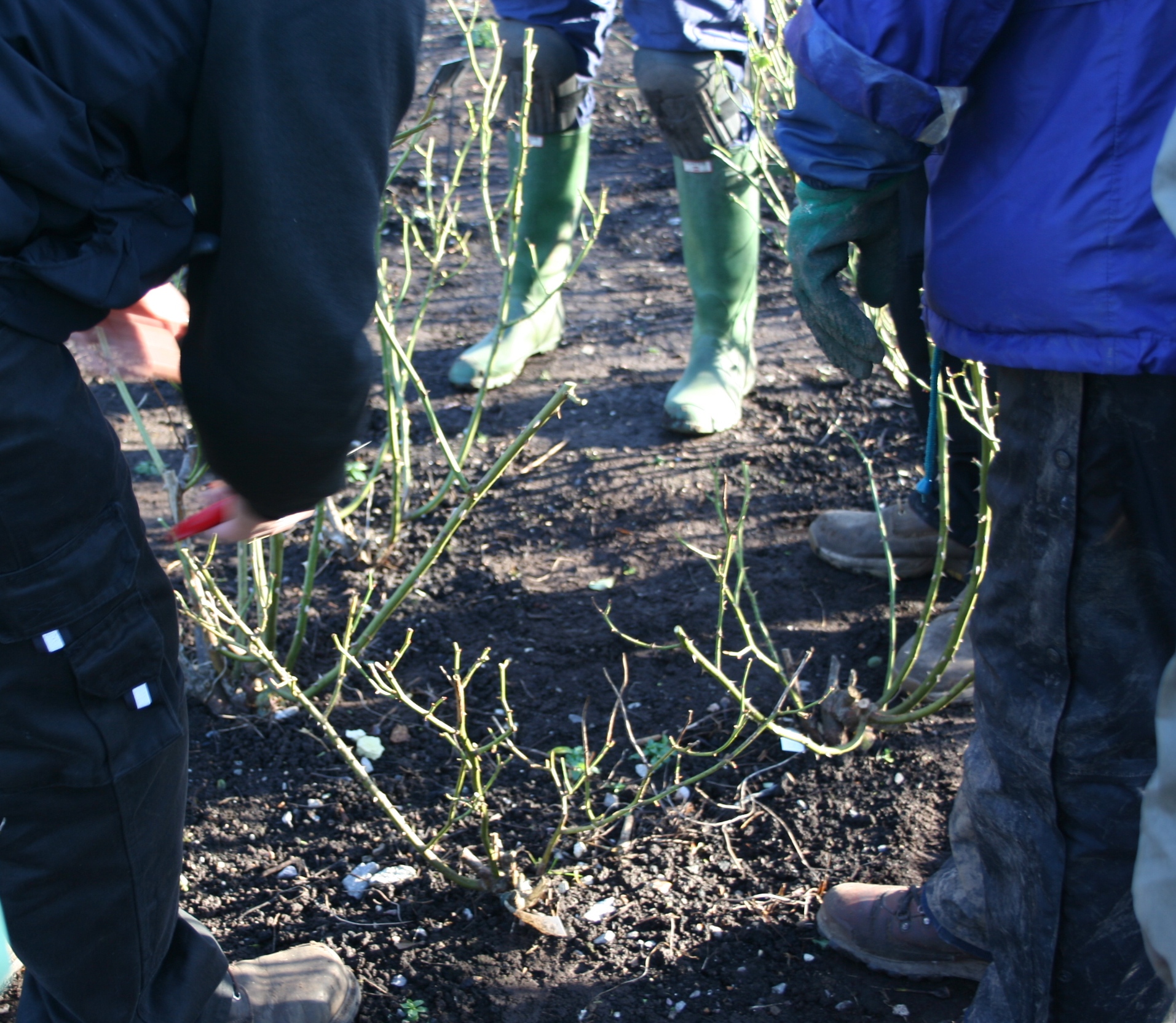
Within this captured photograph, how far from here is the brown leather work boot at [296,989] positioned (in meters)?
1.70

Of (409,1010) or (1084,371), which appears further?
(409,1010)

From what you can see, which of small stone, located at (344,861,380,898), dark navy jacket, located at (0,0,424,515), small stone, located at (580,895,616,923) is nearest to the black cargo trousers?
dark navy jacket, located at (0,0,424,515)

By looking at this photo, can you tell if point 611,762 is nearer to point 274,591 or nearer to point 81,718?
point 274,591

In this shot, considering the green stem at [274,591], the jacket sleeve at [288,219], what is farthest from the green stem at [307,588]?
the jacket sleeve at [288,219]

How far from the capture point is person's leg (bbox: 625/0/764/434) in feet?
10.3

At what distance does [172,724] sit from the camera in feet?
4.55

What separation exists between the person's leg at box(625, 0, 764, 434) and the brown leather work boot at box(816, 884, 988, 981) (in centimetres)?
180

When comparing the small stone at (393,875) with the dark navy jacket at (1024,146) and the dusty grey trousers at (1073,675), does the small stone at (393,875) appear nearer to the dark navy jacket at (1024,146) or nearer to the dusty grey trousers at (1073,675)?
the dusty grey trousers at (1073,675)

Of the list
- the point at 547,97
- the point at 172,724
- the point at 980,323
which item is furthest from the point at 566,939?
the point at 547,97

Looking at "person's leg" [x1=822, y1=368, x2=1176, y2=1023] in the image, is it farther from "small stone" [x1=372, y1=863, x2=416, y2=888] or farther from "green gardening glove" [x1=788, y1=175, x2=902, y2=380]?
"small stone" [x1=372, y1=863, x2=416, y2=888]

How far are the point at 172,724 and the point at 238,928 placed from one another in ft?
2.51

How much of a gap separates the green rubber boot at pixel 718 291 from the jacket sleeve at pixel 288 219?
7.32ft

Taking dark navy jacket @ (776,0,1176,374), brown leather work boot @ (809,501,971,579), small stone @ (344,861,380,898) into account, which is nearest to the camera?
dark navy jacket @ (776,0,1176,374)

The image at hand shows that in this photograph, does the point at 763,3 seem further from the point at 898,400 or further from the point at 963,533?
the point at 963,533
